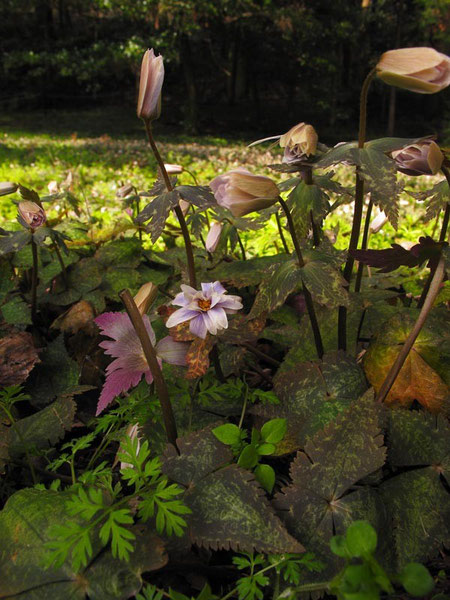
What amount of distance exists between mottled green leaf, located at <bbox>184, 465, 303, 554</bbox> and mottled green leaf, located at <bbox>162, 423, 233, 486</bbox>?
1 cm

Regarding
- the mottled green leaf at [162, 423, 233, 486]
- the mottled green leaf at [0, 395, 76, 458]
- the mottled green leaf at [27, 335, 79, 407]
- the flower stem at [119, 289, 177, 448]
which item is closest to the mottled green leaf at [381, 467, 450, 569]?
the mottled green leaf at [162, 423, 233, 486]

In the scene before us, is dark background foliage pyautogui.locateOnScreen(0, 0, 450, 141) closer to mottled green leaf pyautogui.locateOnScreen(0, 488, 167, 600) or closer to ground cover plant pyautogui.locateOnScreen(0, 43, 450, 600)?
ground cover plant pyautogui.locateOnScreen(0, 43, 450, 600)

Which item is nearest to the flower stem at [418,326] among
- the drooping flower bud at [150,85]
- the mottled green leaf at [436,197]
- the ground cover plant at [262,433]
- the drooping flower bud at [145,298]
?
the ground cover plant at [262,433]

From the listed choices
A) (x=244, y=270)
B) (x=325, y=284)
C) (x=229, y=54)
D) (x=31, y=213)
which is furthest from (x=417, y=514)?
(x=229, y=54)

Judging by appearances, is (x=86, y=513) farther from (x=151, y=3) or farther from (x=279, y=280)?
(x=151, y=3)

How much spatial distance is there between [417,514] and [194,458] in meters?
0.34

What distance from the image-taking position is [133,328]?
34.9 inches

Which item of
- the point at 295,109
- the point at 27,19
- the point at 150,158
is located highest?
the point at 27,19

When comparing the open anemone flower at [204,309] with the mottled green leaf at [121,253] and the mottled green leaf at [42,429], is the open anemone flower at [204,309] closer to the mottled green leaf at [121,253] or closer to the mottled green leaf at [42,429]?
the mottled green leaf at [42,429]

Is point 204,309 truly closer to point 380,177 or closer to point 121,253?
point 380,177

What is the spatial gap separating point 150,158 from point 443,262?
24.9 feet

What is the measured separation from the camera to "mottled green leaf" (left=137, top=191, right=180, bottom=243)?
899 mm

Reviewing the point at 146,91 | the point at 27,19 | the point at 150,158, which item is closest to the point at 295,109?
the point at 27,19

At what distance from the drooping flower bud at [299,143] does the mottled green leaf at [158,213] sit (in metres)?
0.22
